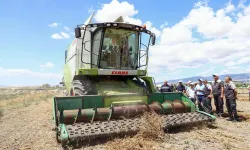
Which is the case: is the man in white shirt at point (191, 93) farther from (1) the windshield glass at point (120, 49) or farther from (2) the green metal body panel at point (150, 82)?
(1) the windshield glass at point (120, 49)

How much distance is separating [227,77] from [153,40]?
297 cm

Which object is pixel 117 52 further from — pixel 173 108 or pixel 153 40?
pixel 173 108

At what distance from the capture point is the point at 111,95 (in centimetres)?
590

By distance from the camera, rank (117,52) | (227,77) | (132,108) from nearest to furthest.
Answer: (132,108), (117,52), (227,77)

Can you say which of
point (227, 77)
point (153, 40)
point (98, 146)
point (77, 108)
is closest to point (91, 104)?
point (77, 108)

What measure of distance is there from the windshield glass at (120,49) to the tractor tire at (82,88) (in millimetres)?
792

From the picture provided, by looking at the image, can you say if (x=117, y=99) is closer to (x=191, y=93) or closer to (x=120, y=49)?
(x=120, y=49)

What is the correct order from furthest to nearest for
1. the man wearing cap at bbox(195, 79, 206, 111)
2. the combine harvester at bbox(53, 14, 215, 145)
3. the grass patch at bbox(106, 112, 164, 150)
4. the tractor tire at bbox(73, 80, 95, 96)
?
the man wearing cap at bbox(195, 79, 206, 111) → the tractor tire at bbox(73, 80, 95, 96) → the combine harvester at bbox(53, 14, 215, 145) → the grass patch at bbox(106, 112, 164, 150)

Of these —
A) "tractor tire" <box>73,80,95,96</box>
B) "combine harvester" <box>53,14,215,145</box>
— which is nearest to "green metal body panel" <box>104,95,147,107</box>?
"combine harvester" <box>53,14,215,145</box>

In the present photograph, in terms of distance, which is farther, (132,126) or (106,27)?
(106,27)

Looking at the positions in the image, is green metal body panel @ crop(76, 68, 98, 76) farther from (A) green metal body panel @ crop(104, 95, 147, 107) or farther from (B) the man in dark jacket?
(B) the man in dark jacket

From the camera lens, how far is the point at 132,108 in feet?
18.3

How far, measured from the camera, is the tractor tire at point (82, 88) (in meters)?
6.57

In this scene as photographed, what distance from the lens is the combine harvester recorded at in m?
4.98
